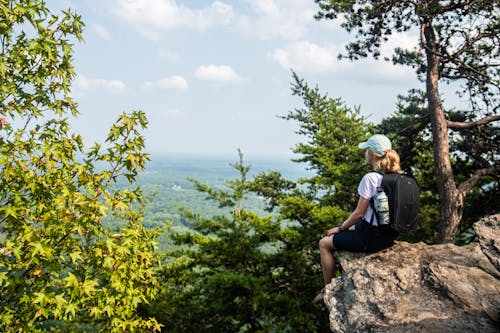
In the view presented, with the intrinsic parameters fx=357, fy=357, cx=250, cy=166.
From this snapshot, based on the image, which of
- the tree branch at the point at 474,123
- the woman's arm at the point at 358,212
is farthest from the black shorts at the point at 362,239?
the tree branch at the point at 474,123

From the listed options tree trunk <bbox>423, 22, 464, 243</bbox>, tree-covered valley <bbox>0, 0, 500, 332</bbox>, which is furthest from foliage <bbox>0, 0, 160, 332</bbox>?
tree trunk <bbox>423, 22, 464, 243</bbox>

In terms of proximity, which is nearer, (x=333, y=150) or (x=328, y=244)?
(x=328, y=244)

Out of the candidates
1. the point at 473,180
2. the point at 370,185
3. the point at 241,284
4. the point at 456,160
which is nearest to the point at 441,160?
the point at 473,180

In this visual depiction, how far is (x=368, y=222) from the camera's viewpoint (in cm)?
499

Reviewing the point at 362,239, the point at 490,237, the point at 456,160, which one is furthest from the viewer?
the point at 456,160

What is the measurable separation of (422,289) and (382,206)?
46.3 inches

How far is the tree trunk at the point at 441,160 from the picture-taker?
916 centimetres

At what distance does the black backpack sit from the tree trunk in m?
5.22

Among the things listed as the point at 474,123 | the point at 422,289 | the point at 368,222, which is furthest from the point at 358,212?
the point at 474,123

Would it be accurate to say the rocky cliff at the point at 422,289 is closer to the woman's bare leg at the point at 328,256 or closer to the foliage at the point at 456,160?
the woman's bare leg at the point at 328,256

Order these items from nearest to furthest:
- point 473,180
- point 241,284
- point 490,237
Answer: point 490,237 → point 473,180 → point 241,284

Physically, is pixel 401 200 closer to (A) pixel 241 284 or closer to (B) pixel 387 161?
(B) pixel 387 161

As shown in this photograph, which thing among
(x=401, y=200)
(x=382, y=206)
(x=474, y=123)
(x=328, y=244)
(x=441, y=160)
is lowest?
(x=328, y=244)

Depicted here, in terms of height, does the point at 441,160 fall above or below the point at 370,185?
above
